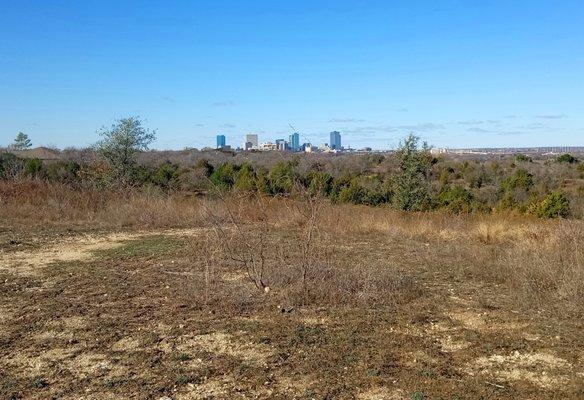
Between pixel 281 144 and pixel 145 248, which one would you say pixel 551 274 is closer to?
pixel 281 144

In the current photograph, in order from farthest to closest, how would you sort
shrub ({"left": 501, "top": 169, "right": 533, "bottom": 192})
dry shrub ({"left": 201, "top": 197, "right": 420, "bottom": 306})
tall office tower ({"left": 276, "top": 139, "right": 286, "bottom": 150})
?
shrub ({"left": 501, "top": 169, "right": 533, "bottom": 192}) < tall office tower ({"left": 276, "top": 139, "right": 286, "bottom": 150}) < dry shrub ({"left": 201, "top": 197, "right": 420, "bottom": 306})

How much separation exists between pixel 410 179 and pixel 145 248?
14063 mm

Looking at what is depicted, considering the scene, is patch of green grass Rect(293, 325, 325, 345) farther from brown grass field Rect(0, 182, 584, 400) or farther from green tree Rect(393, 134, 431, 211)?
green tree Rect(393, 134, 431, 211)

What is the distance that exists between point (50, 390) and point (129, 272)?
439cm

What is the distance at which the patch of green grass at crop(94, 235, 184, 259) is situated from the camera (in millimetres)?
10430

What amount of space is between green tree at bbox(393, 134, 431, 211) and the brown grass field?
11.2 metres

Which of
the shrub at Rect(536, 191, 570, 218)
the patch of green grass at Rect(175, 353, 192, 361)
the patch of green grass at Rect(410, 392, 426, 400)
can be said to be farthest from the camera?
the shrub at Rect(536, 191, 570, 218)

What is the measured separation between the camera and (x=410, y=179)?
23.0 m

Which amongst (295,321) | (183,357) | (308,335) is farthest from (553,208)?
(183,357)

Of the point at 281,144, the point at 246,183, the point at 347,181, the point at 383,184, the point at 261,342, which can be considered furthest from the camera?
the point at 347,181

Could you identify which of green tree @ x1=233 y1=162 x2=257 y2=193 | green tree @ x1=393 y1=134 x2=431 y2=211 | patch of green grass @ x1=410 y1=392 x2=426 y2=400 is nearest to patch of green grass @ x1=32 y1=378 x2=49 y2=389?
patch of green grass @ x1=410 y1=392 x2=426 y2=400

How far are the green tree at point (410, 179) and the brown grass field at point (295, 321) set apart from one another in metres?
11.2

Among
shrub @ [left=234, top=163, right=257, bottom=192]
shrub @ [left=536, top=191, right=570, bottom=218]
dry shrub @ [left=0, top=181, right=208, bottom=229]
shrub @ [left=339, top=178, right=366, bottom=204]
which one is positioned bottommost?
shrub @ [left=536, top=191, right=570, bottom=218]

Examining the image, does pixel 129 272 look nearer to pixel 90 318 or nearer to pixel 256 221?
pixel 90 318
